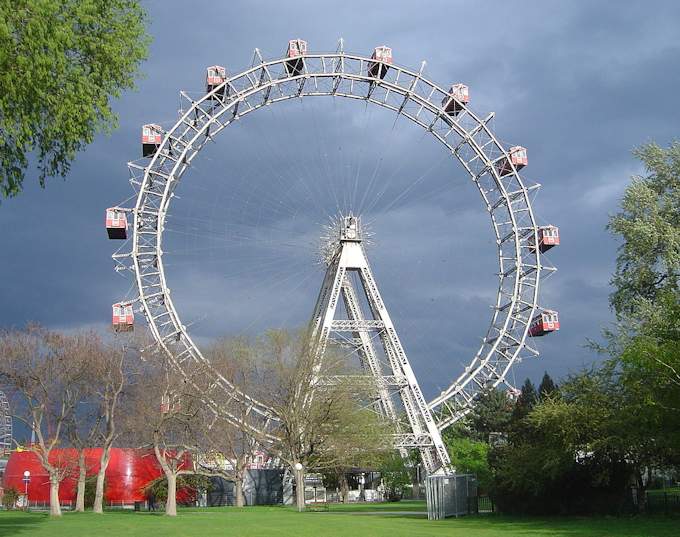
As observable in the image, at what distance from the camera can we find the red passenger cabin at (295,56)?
46.9 m

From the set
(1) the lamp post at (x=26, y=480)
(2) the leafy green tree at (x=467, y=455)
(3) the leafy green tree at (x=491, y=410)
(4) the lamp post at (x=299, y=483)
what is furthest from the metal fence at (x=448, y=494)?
(1) the lamp post at (x=26, y=480)

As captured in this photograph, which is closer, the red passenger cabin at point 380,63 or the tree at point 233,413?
the tree at point 233,413

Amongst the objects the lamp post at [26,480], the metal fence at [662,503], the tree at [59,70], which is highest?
the tree at [59,70]

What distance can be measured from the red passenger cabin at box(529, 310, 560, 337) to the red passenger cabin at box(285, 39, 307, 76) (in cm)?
2141

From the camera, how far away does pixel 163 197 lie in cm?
4466

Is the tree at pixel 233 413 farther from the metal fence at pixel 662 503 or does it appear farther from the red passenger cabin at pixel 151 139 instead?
the metal fence at pixel 662 503

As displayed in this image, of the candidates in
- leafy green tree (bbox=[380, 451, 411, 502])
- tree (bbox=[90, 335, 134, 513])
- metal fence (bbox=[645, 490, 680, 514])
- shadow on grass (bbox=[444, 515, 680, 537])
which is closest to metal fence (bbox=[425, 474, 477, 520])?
shadow on grass (bbox=[444, 515, 680, 537])

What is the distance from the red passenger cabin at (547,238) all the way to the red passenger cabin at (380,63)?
14157 millimetres

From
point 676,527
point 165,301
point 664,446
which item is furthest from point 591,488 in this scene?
point 165,301

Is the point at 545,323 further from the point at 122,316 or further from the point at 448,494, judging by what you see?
the point at 122,316

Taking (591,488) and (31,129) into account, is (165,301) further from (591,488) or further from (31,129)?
(31,129)

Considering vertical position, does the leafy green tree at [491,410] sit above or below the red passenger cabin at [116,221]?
below

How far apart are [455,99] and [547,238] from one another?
10.7m

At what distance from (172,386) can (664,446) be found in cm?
2432
